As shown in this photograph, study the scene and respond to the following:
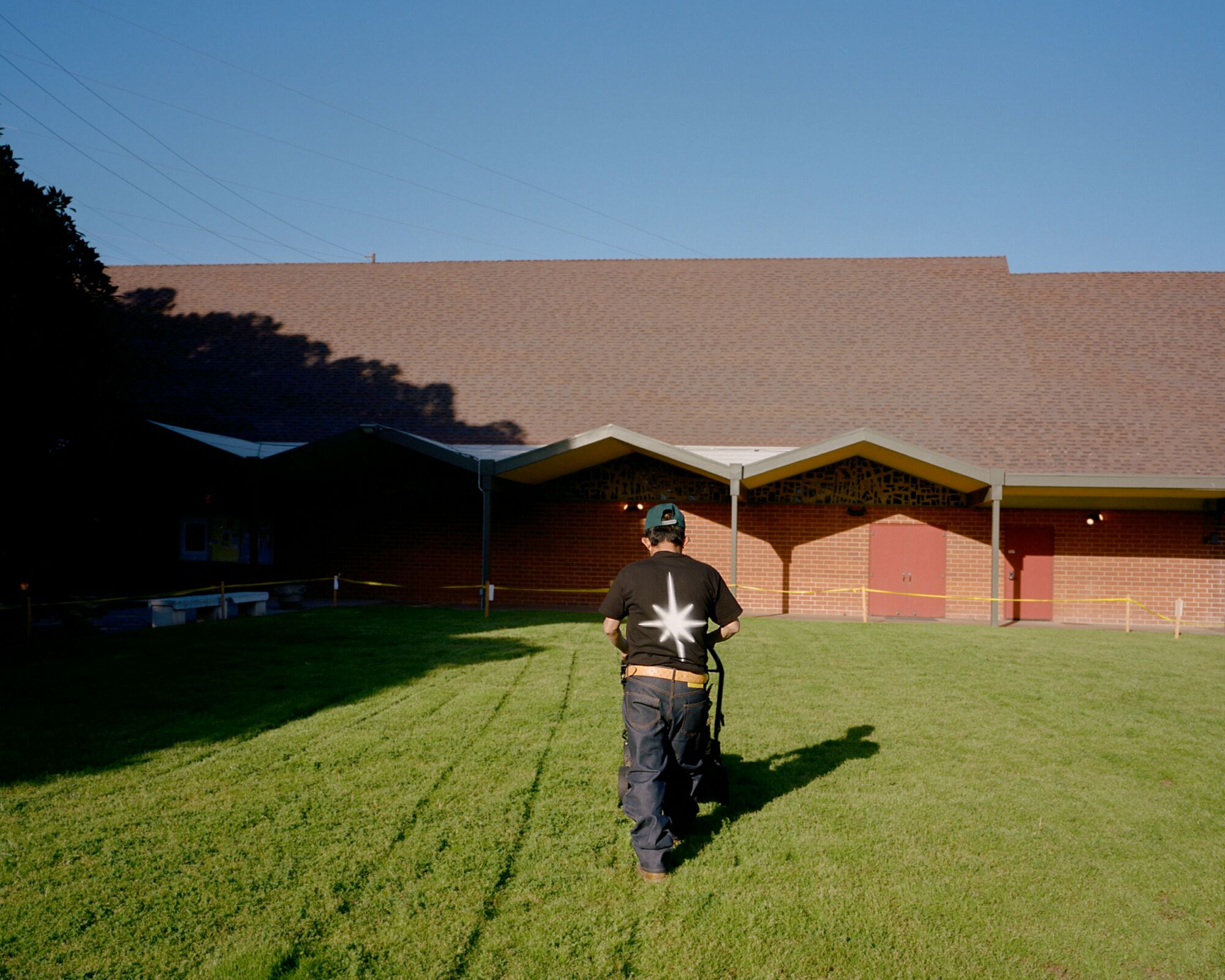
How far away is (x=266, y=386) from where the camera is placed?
20219 millimetres

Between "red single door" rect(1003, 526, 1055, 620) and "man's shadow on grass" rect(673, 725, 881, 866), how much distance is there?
11.5 meters

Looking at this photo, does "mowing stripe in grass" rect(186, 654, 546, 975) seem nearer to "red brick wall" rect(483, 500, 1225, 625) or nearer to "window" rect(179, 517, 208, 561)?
"red brick wall" rect(483, 500, 1225, 625)

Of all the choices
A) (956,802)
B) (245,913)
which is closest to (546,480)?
(956,802)

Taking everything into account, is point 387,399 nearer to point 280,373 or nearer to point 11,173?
point 280,373

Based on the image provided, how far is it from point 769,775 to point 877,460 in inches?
471

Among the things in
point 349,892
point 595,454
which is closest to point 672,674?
point 349,892

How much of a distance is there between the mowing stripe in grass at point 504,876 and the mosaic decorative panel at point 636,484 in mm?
10888

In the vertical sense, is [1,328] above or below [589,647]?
above

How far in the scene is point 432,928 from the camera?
383cm

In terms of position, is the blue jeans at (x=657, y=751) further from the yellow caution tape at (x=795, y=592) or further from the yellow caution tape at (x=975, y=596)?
the yellow caution tape at (x=975, y=596)

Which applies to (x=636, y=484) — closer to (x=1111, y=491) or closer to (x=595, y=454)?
(x=595, y=454)

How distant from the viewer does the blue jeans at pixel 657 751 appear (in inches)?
174

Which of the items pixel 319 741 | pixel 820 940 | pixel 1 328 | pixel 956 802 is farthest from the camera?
pixel 1 328

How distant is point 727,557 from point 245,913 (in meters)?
14.3
